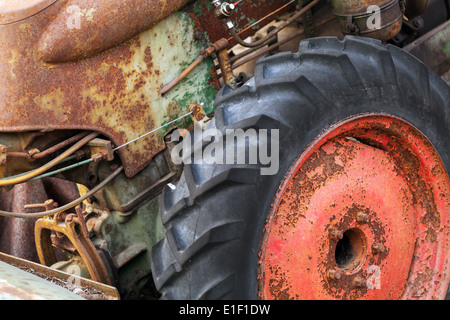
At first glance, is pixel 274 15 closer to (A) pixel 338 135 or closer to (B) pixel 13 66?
(A) pixel 338 135

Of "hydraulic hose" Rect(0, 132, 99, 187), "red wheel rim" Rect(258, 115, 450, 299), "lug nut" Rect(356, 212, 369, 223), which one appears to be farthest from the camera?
"hydraulic hose" Rect(0, 132, 99, 187)

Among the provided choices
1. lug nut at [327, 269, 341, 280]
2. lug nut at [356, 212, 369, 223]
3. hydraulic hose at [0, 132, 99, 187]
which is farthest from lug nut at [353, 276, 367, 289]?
hydraulic hose at [0, 132, 99, 187]

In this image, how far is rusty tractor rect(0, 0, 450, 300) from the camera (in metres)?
2.26

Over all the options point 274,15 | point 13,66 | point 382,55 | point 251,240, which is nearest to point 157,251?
point 251,240

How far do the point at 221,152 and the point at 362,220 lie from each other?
66 cm

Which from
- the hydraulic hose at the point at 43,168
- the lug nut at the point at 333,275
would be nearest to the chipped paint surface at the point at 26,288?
the hydraulic hose at the point at 43,168

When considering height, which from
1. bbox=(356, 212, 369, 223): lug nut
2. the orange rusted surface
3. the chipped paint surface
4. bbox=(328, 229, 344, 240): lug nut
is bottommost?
the chipped paint surface

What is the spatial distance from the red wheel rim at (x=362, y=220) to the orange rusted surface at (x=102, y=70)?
824 mm

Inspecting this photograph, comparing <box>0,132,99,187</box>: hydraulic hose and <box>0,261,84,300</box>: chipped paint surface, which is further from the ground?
<box>0,132,99,187</box>: hydraulic hose

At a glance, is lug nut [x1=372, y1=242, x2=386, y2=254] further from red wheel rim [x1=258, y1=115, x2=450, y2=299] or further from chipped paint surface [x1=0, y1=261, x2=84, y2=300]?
chipped paint surface [x1=0, y1=261, x2=84, y2=300]

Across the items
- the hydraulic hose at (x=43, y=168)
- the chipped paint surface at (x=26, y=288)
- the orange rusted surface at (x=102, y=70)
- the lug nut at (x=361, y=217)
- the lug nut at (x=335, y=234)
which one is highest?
the orange rusted surface at (x=102, y=70)

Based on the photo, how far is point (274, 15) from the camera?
335cm

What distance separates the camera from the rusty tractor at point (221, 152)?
2.26m

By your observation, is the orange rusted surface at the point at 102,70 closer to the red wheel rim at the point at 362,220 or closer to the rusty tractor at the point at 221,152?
the rusty tractor at the point at 221,152
